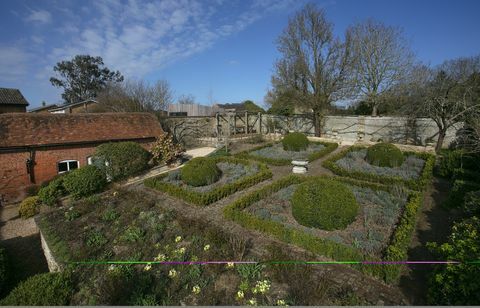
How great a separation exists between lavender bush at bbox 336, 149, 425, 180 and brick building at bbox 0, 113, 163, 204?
13.6 meters

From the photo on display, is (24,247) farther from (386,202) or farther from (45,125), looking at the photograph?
(386,202)

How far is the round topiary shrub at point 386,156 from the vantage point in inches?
511

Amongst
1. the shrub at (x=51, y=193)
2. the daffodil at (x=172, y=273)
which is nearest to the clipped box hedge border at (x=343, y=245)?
the daffodil at (x=172, y=273)

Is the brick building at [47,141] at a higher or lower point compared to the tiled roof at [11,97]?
lower

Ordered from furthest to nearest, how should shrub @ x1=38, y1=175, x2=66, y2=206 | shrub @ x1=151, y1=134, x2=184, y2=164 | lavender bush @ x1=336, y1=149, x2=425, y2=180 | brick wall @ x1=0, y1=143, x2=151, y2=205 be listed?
shrub @ x1=151, y1=134, x2=184, y2=164 → brick wall @ x1=0, y1=143, x2=151, y2=205 → shrub @ x1=38, y1=175, x2=66, y2=206 → lavender bush @ x1=336, y1=149, x2=425, y2=180

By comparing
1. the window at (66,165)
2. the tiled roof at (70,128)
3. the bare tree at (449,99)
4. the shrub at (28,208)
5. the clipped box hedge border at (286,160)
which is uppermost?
the bare tree at (449,99)

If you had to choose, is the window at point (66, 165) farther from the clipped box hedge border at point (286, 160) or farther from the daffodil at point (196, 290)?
the daffodil at point (196, 290)

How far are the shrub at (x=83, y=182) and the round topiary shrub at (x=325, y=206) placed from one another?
34.9 feet

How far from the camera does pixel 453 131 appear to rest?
1750 centimetres

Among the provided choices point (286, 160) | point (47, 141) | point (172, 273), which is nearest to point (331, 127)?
point (286, 160)

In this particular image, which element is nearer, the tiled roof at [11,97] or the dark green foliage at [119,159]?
the dark green foliage at [119,159]

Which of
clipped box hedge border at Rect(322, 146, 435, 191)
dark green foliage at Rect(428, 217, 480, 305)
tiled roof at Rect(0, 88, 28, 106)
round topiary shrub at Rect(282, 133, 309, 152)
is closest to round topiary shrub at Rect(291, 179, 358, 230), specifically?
dark green foliage at Rect(428, 217, 480, 305)

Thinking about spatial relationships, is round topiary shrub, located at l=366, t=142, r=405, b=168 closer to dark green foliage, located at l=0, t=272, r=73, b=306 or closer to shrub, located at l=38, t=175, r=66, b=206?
dark green foliage, located at l=0, t=272, r=73, b=306

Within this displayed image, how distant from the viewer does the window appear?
1513cm
